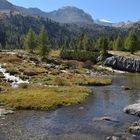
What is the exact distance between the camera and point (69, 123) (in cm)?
4175

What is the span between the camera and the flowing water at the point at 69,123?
36.2 metres

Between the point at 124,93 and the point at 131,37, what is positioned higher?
the point at 131,37

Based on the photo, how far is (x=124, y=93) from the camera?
231 ft

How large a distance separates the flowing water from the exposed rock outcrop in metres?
89.0

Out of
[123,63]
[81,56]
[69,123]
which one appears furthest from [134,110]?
[81,56]

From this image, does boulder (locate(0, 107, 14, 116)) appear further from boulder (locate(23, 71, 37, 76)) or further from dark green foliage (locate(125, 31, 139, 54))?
dark green foliage (locate(125, 31, 139, 54))

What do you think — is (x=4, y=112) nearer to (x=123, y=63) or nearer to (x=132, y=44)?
(x=123, y=63)

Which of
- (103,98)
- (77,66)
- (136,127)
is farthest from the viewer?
(77,66)

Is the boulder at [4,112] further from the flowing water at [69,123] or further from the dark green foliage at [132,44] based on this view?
the dark green foliage at [132,44]

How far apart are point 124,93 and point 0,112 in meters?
33.5

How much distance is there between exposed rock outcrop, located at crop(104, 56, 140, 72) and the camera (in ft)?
466

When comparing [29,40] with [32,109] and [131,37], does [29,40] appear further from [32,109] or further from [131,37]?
[32,109]

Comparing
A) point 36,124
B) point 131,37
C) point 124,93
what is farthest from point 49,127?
point 131,37

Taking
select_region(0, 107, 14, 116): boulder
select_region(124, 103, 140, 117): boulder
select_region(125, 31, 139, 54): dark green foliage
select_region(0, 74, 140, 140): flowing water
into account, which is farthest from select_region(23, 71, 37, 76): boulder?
select_region(125, 31, 139, 54): dark green foliage
